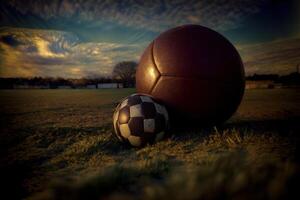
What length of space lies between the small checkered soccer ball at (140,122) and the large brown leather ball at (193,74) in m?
0.47

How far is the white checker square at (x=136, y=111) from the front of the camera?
14.9 feet

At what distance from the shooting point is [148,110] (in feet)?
15.1

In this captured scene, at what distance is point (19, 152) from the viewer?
463 cm

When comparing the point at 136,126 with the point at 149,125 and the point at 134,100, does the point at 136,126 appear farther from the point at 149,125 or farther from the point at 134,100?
the point at 134,100

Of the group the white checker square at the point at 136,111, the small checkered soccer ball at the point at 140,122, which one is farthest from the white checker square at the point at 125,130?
the white checker square at the point at 136,111

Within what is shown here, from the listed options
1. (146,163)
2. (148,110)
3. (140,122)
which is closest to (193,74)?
(148,110)

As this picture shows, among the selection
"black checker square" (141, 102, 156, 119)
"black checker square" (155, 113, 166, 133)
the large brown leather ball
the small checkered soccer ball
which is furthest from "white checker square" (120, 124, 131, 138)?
the large brown leather ball

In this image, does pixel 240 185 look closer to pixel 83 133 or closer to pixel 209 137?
pixel 209 137

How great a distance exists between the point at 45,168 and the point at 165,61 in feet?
9.16

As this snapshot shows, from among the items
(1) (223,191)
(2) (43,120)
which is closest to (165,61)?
(1) (223,191)

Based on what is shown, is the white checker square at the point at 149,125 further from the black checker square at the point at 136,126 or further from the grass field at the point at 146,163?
the grass field at the point at 146,163

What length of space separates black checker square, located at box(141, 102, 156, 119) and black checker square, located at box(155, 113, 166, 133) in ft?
0.29

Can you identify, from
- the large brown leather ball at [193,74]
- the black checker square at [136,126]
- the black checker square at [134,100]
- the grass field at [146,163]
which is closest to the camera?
the grass field at [146,163]

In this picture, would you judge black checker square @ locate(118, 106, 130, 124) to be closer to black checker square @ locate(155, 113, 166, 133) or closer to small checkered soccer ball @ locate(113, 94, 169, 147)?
small checkered soccer ball @ locate(113, 94, 169, 147)
